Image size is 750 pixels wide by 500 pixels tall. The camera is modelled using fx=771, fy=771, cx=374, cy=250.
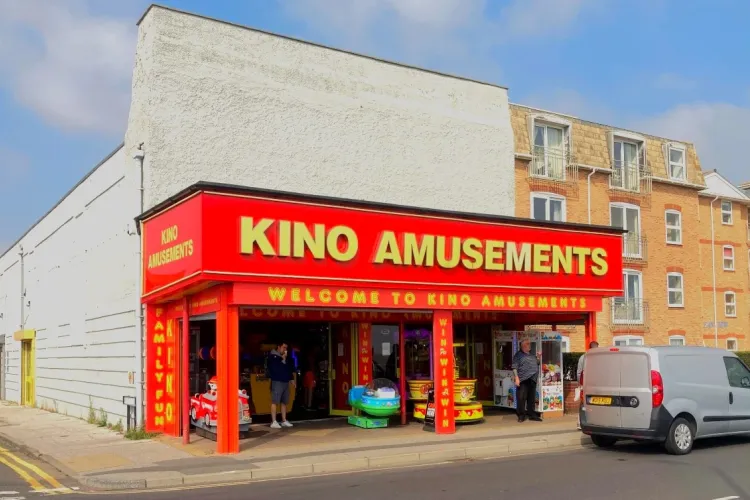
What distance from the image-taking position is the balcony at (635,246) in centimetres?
3095

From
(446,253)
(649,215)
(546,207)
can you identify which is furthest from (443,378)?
(649,215)

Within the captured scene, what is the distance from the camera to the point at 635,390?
13273 millimetres

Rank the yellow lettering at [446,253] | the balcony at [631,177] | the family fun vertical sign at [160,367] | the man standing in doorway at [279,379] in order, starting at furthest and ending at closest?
the balcony at [631,177] < the man standing in doorway at [279,379] < the family fun vertical sign at [160,367] < the yellow lettering at [446,253]

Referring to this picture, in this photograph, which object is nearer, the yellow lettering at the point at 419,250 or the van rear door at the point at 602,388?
the van rear door at the point at 602,388

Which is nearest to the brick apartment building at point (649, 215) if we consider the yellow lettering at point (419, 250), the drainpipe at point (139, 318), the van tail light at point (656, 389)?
the yellow lettering at point (419, 250)

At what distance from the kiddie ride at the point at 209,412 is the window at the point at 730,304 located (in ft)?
86.9

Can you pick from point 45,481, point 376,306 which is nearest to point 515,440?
point 376,306

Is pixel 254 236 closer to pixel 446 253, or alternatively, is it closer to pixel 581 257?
pixel 446 253

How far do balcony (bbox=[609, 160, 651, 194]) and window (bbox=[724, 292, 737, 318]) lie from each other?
7.52 meters

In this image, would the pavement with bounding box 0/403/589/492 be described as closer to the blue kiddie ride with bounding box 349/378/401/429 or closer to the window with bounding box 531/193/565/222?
the blue kiddie ride with bounding box 349/378/401/429

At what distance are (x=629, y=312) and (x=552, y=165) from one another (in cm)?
689

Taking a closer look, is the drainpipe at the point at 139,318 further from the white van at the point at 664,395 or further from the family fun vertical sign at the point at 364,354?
the white van at the point at 664,395

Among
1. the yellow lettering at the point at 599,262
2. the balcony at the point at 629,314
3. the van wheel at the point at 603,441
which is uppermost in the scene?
the yellow lettering at the point at 599,262

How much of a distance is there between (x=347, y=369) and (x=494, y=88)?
9.86 metres
